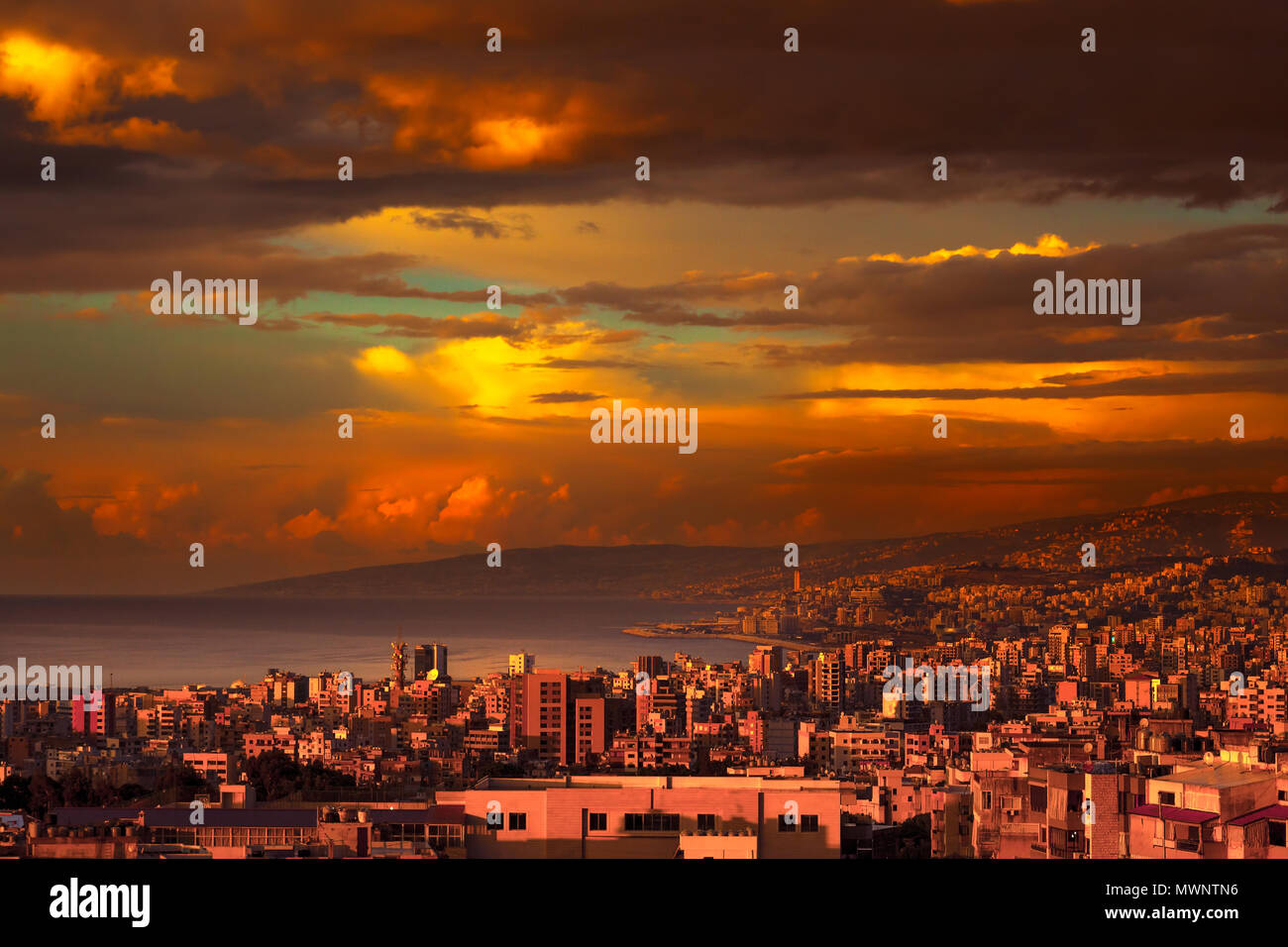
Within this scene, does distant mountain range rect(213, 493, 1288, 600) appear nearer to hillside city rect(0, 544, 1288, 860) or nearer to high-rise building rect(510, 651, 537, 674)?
hillside city rect(0, 544, 1288, 860)

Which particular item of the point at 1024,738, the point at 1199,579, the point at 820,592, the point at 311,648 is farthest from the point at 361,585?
the point at 1024,738

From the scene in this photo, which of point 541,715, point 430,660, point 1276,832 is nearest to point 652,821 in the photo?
point 1276,832

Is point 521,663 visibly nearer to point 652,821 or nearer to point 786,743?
point 786,743

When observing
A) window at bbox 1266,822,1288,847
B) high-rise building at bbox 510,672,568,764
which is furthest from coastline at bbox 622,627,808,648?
window at bbox 1266,822,1288,847

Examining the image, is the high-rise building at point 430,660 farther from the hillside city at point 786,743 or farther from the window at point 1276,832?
the window at point 1276,832

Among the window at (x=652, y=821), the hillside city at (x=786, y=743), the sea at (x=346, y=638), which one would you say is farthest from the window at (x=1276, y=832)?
the sea at (x=346, y=638)
